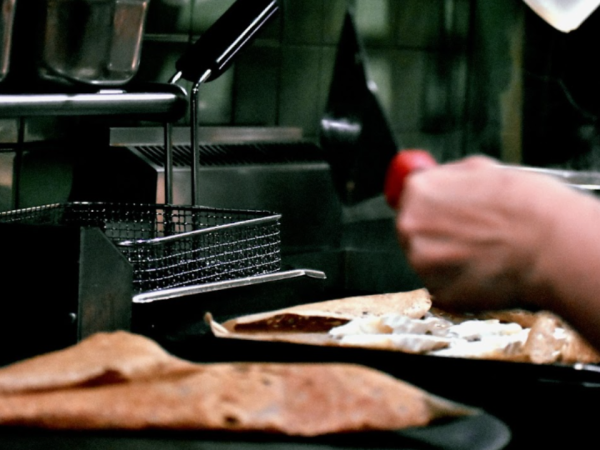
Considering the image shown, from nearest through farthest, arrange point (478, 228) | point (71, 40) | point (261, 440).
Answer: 1. point (478, 228)
2. point (261, 440)
3. point (71, 40)

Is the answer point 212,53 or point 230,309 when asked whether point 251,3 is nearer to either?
point 212,53

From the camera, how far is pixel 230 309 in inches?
60.8

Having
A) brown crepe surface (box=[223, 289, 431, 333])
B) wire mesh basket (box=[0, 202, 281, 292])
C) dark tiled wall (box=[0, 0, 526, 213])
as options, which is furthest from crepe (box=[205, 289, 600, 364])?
dark tiled wall (box=[0, 0, 526, 213])

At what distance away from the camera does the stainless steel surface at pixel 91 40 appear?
4.50ft

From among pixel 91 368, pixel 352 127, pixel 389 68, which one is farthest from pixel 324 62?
pixel 91 368

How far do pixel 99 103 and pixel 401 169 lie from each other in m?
0.89

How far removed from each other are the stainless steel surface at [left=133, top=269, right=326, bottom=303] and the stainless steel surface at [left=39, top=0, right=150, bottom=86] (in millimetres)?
311

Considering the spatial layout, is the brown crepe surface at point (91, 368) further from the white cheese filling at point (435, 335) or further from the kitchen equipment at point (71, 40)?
the kitchen equipment at point (71, 40)

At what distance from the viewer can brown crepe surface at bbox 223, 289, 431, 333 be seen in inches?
58.3

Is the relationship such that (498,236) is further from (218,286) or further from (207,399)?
(218,286)

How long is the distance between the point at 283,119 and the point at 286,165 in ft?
0.71

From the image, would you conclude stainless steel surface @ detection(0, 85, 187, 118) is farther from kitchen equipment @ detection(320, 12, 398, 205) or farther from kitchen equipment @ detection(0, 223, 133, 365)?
kitchen equipment @ detection(320, 12, 398, 205)

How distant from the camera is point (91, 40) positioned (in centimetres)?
140

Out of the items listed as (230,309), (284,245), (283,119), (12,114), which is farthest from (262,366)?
(283,119)
